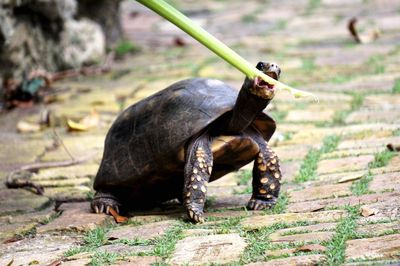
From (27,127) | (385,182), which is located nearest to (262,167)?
(385,182)

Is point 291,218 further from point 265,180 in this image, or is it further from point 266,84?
point 266,84

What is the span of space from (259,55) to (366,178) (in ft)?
13.1

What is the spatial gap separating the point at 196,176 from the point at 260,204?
36 cm

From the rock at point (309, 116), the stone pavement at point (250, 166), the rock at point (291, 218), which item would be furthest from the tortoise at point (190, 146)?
the rock at point (309, 116)

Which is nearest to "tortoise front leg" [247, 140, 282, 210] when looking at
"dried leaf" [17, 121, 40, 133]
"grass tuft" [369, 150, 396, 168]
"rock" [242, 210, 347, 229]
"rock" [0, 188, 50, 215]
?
"rock" [242, 210, 347, 229]

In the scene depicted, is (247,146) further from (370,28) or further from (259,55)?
(370,28)

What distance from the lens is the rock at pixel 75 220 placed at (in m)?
4.20

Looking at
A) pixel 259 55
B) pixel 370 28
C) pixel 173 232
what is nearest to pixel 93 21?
pixel 259 55

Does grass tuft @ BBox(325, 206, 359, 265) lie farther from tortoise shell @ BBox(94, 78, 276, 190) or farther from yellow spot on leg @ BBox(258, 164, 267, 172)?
tortoise shell @ BBox(94, 78, 276, 190)

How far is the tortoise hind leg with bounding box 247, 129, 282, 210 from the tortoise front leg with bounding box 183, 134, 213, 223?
0.90 ft

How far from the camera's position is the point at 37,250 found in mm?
3898

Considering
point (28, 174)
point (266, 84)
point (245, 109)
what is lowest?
point (28, 174)

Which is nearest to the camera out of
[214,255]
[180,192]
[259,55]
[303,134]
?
[214,255]

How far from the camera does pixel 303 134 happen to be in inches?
230
